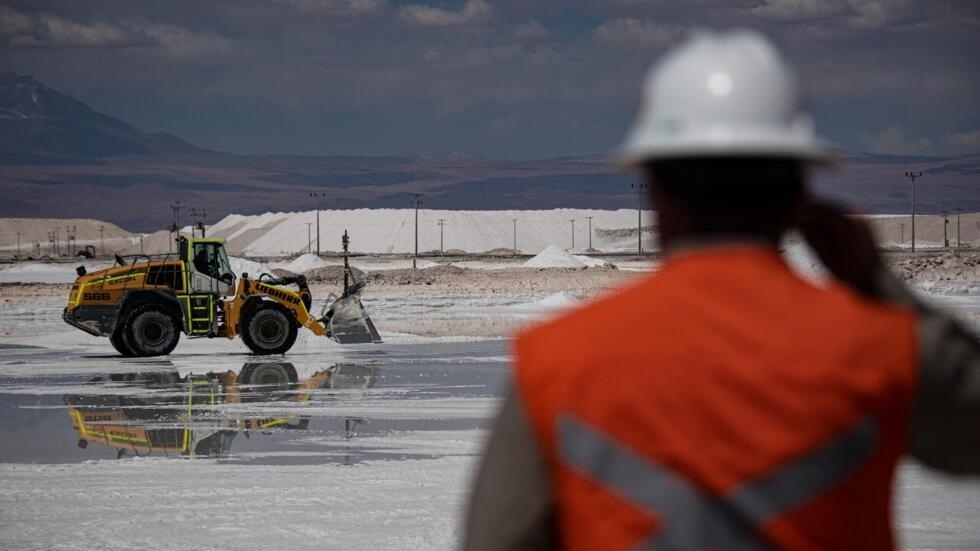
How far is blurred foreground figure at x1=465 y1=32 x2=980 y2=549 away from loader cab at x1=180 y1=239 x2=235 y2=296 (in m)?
20.5

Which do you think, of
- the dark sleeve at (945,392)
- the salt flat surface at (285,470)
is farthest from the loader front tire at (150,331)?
the dark sleeve at (945,392)

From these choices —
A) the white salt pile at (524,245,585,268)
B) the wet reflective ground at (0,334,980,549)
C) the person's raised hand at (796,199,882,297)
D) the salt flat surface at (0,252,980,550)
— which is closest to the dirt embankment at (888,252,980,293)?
the white salt pile at (524,245,585,268)

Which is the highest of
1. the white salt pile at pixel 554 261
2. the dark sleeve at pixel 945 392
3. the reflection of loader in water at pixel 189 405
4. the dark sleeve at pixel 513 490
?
the dark sleeve at pixel 945 392

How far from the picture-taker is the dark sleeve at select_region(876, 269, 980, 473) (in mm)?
1789

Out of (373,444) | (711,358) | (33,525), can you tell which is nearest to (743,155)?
(711,358)

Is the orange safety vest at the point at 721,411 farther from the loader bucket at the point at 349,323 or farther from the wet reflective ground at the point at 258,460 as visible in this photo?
the loader bucket at the point at 349,323

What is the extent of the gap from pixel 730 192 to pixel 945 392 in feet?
1.21

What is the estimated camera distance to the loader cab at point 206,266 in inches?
864

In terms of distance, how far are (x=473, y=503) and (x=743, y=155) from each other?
0.57 meters

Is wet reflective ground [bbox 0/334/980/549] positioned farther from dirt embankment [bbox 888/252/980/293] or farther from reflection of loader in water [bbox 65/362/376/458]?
dirt embankment [bbox 888/252/980/293]

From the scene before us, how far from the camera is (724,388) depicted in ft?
5.63

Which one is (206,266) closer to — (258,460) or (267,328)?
(267,328)

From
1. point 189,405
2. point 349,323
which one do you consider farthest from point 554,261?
Result: point 189,405

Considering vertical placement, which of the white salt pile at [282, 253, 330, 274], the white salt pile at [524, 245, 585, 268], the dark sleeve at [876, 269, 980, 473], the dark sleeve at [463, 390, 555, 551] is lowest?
the white salt pile at [282, 253, 330, 274]
